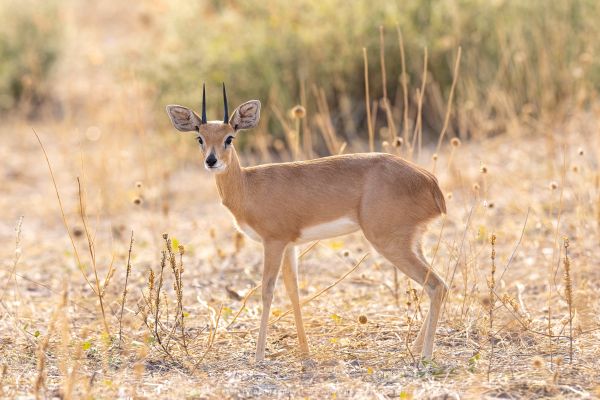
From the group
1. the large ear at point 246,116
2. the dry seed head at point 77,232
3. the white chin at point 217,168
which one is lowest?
the dry seed head at point 77,232

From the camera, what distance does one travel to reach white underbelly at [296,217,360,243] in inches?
225

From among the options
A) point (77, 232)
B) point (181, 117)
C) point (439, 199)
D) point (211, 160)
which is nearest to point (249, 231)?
point (211, 160)

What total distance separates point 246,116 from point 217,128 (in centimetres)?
27

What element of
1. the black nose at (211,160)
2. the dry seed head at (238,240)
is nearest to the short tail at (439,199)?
the black nose at (211,160)

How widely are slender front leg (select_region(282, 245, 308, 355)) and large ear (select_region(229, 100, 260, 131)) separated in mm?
797

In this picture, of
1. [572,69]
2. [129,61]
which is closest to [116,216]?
[129,61]

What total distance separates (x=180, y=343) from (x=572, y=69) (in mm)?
6953

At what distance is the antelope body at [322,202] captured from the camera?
5566 millimetres

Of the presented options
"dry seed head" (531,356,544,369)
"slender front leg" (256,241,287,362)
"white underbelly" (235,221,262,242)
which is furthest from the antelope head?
"dry seed head" (531,356,544,369)

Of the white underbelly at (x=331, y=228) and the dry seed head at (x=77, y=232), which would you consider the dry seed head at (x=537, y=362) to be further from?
the dry seed head at (x=77, y=232)

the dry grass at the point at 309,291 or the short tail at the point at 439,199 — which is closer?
the dry grass at the point at 309,291

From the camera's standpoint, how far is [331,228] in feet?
18.8

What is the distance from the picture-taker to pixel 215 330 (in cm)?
591

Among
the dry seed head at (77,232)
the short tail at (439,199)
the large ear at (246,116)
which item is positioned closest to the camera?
the short tail at (439,199)
